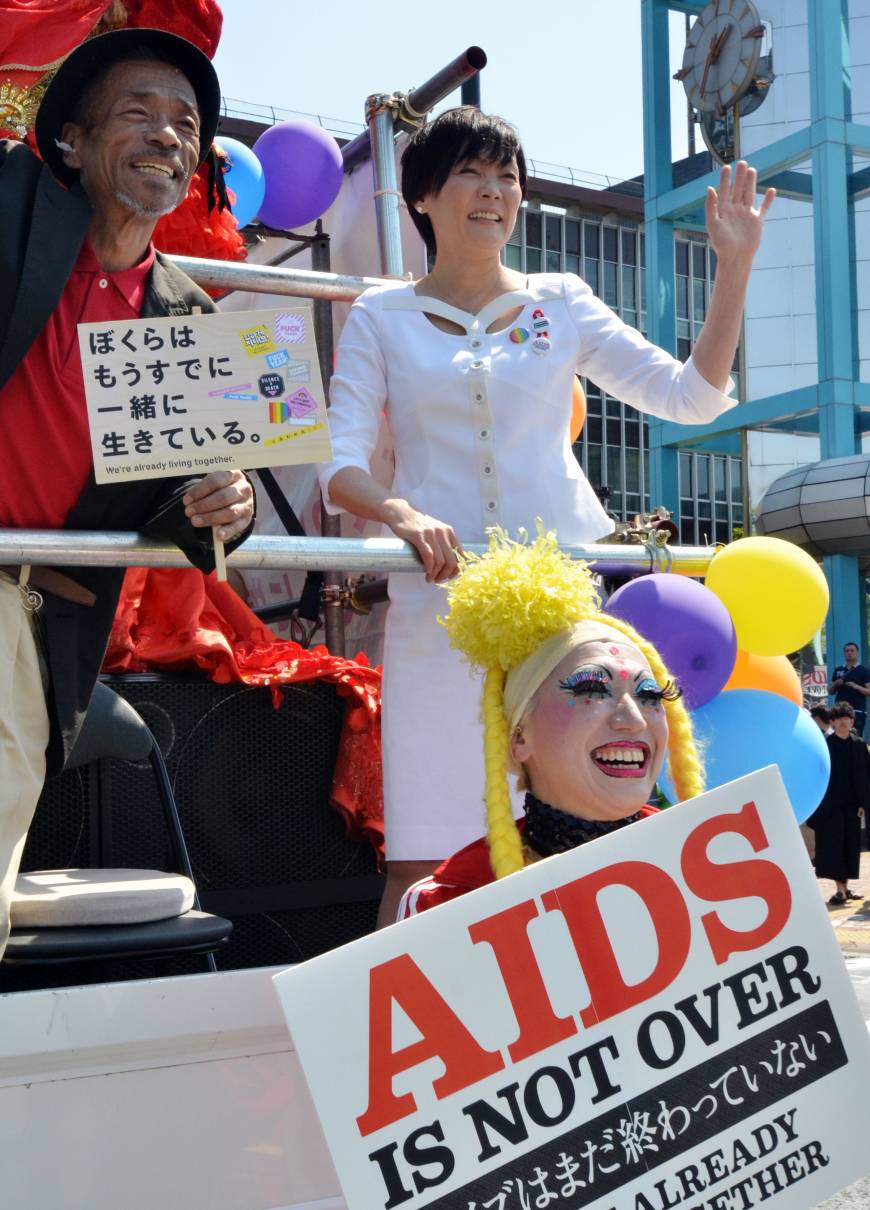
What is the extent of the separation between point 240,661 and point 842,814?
7843 mm

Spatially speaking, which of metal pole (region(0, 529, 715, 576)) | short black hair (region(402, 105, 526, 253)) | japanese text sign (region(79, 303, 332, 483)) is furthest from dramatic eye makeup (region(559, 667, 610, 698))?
short black hair (region(402, 105, 526, 253))

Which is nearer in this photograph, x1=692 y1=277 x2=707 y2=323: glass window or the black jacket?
the black jacket

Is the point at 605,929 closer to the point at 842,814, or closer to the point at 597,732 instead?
the point at 597,732

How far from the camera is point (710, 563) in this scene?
2.63 meters

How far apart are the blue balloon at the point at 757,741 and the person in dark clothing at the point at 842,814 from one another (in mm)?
7680

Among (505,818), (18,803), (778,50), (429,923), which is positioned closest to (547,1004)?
(429,923)

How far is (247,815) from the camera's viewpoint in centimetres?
299

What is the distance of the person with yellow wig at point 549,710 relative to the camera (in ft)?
6.29

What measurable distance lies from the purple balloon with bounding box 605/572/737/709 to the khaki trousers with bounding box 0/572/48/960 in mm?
952

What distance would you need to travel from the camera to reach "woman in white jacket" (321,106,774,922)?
7.50 ft

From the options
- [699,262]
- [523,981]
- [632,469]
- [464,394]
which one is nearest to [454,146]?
[464,394]

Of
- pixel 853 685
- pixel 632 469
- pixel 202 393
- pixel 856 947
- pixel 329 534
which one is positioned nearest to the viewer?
pixel 202 393

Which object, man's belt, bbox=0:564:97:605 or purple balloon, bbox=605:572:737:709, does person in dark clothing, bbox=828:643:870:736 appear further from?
man's belt, bbox=0:564:97:605

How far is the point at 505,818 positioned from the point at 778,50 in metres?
18.1
